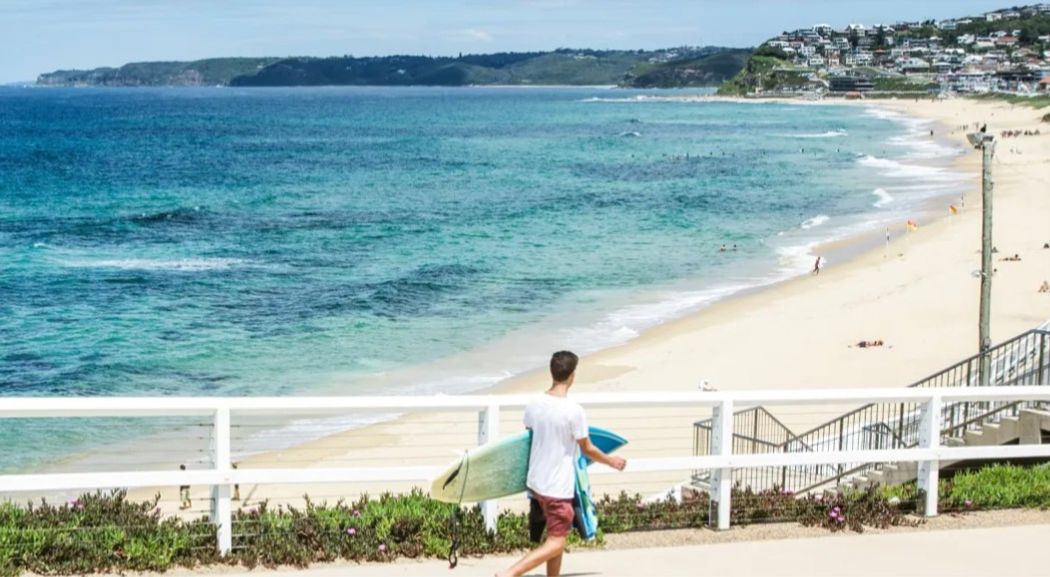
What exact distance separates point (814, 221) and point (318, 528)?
A: 4937 cm

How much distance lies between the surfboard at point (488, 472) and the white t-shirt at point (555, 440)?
276 millimetres

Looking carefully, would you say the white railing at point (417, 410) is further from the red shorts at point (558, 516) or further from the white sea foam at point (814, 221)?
the white sea foam at point (814, 221)

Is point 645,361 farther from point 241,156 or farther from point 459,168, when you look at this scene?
point 241,156

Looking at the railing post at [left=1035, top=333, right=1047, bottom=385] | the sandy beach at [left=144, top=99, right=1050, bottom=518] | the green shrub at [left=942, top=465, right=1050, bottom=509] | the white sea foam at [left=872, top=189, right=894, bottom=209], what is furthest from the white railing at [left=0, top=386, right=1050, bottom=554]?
the white sea foam at [left=872, top=189, right=894, bottom=209]

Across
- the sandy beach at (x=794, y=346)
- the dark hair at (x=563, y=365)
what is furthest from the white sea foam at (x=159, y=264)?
the dark hair at (x=563, y=365)

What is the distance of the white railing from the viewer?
7.32m

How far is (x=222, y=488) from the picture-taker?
7.61 metres

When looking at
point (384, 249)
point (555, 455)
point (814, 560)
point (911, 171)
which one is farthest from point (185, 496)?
point (911, 171)

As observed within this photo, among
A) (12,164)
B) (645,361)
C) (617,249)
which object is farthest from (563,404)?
(12,164)

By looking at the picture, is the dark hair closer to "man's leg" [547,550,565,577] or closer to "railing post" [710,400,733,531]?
"man's leg" [547,550,565,577]

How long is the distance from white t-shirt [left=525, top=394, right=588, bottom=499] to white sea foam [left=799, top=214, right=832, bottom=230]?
47590 millimetres

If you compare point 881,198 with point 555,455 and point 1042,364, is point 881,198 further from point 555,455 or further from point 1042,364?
point 555,455

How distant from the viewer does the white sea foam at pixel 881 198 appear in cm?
5972

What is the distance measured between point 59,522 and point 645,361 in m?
19.7
